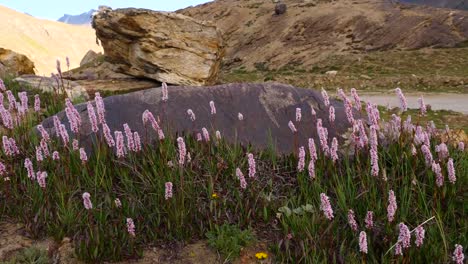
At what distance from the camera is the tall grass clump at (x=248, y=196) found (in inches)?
164

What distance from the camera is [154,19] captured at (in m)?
17.4

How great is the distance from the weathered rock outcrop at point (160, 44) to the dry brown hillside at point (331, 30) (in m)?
14.6

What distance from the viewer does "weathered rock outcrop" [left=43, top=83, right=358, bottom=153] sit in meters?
6.09

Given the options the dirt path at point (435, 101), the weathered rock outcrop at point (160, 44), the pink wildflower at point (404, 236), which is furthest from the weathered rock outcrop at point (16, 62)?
the pink wildflower at point (404, 236)

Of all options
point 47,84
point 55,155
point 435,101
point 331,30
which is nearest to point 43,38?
point 331,30

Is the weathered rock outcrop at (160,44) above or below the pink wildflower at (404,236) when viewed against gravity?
above

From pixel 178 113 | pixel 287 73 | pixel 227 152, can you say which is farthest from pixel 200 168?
pixel 287 73

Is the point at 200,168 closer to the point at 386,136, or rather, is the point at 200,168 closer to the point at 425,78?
the point at 386,136

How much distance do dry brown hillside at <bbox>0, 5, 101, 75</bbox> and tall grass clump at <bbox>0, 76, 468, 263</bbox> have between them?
97.1m

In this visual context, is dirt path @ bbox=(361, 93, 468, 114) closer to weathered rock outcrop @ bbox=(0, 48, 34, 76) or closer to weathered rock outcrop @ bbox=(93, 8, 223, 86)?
weathered rock outcrop @ bbox=(93, 8, 223, 86)

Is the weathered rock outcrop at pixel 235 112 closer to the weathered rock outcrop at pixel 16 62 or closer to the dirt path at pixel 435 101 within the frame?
the dirt path at pixel 435 101

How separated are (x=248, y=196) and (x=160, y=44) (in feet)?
44.1

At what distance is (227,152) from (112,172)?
1304 millimetres

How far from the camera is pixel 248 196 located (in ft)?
15.8
